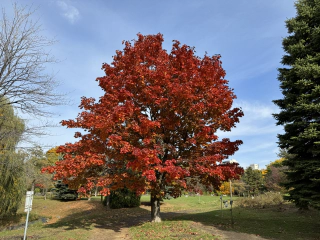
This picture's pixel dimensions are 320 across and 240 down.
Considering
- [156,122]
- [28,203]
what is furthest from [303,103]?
[28,203]

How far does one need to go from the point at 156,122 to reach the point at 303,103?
582 centimetres

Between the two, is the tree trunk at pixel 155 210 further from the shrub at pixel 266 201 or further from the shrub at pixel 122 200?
the shrub at pixel 266 201

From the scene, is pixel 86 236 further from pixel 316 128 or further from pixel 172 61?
pixel 316 128

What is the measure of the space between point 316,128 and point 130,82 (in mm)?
7785

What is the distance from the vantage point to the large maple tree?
962 cm

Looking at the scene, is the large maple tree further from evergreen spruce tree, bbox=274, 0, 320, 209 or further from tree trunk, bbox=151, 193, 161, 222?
evergreen spruce tree, bbox=274, 0, 320, 209

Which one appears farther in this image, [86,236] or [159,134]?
[159,134]

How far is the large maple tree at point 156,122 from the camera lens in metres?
9.62

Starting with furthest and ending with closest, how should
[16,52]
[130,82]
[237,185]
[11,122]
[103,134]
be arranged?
[237,185], [11,122], [130,82], [103,134], [16,52]

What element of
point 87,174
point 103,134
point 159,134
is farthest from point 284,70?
point 87,174

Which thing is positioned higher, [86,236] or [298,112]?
[298,112]

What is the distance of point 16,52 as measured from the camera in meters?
7.47

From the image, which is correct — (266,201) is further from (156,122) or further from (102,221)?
(156,122)

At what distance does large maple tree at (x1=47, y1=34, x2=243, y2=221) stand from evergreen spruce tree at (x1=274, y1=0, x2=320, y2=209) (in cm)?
224
